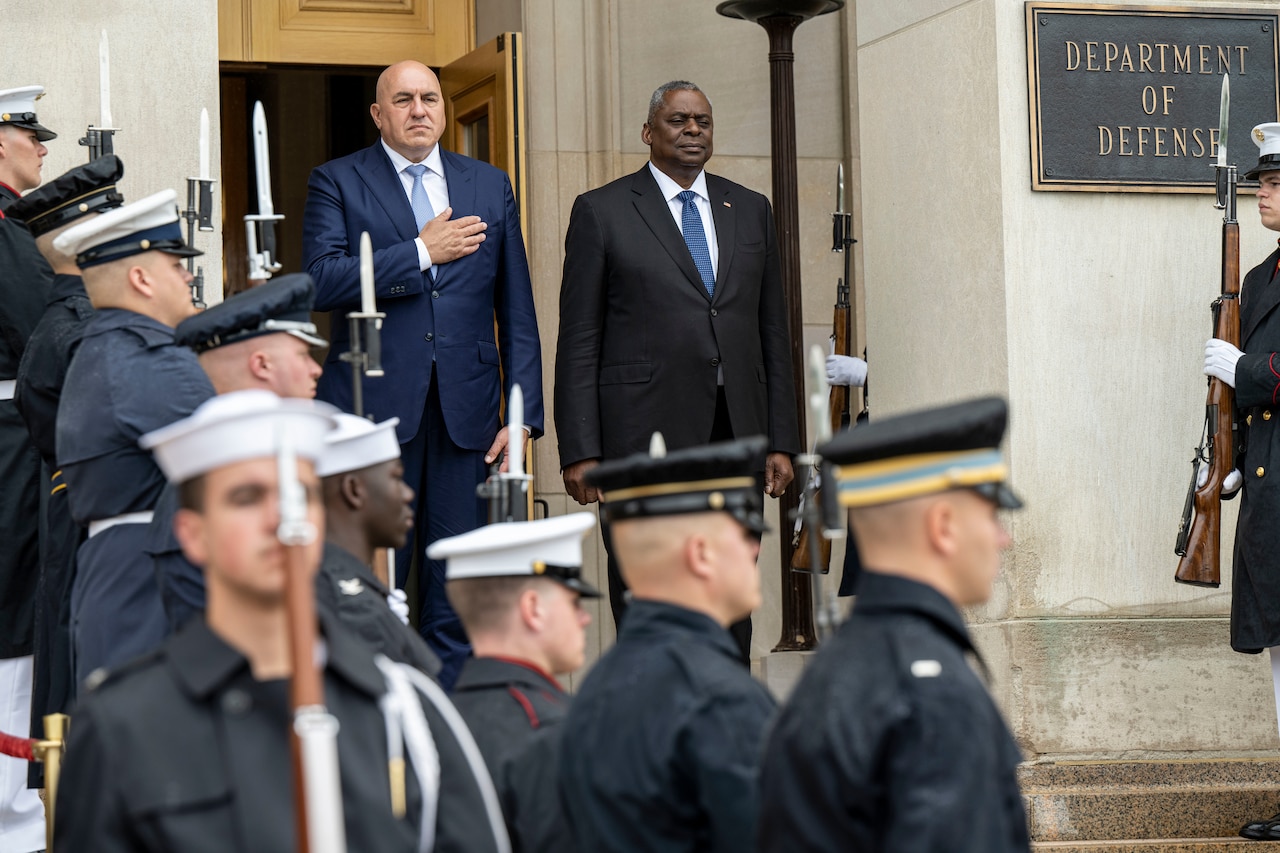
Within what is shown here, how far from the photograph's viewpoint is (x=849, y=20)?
371 inches

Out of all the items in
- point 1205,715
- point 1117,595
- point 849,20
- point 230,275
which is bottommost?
point 1205,715

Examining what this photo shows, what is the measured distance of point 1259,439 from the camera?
638 centimetres

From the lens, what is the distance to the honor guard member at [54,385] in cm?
517

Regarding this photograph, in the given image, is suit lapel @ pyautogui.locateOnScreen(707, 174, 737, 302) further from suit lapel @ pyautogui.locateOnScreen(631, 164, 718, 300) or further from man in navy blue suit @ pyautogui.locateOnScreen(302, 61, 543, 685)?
man in navy blue suit @ pyautogui.locateOnScreen(302, 61, 543, 685)

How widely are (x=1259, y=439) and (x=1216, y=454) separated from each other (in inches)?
6.9

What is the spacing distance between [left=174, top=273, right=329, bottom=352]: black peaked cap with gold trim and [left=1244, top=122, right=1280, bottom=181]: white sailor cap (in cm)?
342

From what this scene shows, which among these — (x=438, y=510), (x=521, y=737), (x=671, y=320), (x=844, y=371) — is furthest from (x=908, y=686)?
(x=844, y=371)

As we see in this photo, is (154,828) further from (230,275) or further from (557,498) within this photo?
(230,275)

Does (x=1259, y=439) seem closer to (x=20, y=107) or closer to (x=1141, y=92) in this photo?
(x=1141, y=92)

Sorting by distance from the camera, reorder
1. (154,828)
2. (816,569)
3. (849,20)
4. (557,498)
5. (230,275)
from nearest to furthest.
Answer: (154,828) → (816,569) → (557,498) → (849,20) → (230,275)

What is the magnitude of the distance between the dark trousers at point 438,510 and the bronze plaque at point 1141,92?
234 cm

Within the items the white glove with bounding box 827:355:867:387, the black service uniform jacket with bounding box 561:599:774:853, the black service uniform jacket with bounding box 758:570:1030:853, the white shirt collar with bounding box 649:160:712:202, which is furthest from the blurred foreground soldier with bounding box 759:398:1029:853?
the white glove with bounding box 827:355:867:387

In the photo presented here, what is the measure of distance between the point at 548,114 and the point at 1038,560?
343cm

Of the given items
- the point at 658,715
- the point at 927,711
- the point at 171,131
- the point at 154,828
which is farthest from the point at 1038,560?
the point at 154,828
